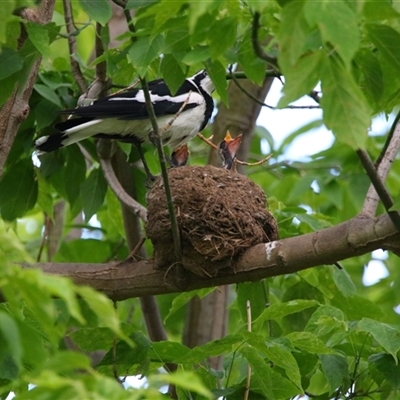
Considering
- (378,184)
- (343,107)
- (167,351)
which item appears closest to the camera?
(343,107)

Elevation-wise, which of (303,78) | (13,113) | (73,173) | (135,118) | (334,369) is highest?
(303,78)

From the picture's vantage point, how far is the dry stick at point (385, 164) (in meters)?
3.52

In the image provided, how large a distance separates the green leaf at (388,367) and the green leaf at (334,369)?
13 cm

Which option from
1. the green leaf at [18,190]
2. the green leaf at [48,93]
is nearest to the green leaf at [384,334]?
the green leaf at [48,93]

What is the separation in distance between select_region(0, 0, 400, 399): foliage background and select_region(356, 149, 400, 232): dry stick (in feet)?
0.87

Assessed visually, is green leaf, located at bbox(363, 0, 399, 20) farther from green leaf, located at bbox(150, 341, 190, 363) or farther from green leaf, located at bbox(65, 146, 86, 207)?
green leaf, located at bbox(65, 146, 86, 207)

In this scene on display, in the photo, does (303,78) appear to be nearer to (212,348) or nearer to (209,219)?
(212,348)

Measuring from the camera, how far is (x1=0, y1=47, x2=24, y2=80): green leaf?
3.63m

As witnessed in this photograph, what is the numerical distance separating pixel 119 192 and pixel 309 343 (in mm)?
1935

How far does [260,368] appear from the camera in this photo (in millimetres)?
3584

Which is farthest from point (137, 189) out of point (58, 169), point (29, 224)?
point (29, 224)

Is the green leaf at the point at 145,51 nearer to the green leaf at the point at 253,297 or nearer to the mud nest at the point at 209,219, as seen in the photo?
the mud nest at the point at 209,219

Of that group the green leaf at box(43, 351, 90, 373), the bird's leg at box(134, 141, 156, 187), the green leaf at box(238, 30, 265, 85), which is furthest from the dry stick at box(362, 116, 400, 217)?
the bird's leg at box(134, 141, 156, 187)

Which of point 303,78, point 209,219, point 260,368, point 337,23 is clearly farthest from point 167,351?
point 337,23
